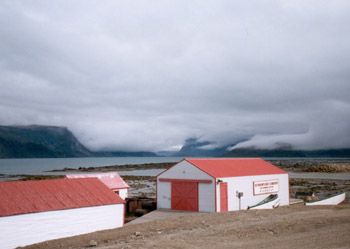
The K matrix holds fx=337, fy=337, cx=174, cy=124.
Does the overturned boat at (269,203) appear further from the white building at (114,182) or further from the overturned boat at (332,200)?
the white building at (114,182)

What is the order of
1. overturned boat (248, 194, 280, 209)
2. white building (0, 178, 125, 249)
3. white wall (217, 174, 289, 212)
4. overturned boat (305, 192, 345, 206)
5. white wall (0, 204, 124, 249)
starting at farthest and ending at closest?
1. overturned boat (305, 192, 345, 206)
2. white wall (217, 174, 289, 212)
3. overturned boat (248, 194, 280, 209)
4. white building (0, 178, 125, 249)
5. white wall (0, 204, 124, 249)

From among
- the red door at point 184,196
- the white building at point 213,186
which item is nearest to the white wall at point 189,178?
the white building at point 213,186

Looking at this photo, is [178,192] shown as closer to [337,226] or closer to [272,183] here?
[272,183]

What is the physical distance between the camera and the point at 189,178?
27625 millimetres

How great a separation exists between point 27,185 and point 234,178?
15.6 metres

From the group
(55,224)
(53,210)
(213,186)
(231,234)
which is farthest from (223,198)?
(53,210)

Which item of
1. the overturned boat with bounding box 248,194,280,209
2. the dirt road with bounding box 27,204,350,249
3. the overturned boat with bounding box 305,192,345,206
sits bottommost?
the overturned boat with bounding box 305,192,345,206

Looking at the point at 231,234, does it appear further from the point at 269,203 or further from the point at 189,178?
the point at 269,203

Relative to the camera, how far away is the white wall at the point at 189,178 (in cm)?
2611


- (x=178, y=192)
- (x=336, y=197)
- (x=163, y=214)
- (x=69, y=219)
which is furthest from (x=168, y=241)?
(x=336, y=197)

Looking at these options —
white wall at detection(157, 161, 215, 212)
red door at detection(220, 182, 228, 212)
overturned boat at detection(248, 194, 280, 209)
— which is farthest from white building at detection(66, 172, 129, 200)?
overturned boat at detection(248, 194, 280, 209)

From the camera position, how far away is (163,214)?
26141 millimetres

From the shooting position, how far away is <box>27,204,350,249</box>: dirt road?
526 inches

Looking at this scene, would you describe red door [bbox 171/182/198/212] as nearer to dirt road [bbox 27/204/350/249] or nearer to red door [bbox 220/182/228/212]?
red door [bbox 220/182/228/212]
